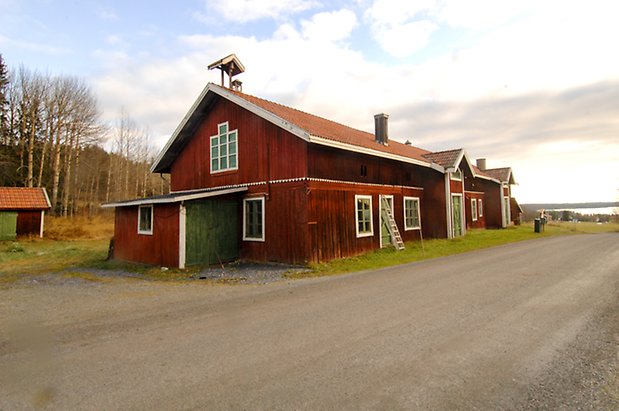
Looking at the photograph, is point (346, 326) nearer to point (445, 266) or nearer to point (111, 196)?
point (445, 266)

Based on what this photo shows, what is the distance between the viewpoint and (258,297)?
25.2ft

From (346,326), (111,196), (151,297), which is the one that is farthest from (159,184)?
(346,326)

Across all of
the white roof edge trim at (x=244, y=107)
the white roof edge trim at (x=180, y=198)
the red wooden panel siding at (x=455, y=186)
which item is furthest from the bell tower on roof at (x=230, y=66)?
the red wooden panel siding at (x=455, y=186)

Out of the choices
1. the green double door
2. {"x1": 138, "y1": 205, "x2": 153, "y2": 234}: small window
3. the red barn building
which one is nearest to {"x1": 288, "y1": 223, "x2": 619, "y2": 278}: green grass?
the red barn building

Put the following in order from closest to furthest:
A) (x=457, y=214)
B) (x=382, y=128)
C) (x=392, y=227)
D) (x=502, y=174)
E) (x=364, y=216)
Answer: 1. (x=364, y=216)
2. (x=392, y=227)
3. (x=382, y=128)
4. (x=457, y=214)
5. (x=502, y=174)

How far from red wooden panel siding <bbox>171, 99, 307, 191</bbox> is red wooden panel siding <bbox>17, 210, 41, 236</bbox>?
15.8 meters

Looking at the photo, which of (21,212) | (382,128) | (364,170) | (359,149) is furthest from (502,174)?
(21,212)

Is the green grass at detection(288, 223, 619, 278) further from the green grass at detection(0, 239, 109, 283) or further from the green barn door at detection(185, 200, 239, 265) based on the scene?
the green grass at detection(0, 239, 109, 283)

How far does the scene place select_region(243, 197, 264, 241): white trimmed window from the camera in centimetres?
1376

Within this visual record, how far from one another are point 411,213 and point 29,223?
2699 cm

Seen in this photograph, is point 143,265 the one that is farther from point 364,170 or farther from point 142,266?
point 364,170

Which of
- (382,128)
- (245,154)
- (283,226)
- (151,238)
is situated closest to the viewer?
(283,226)

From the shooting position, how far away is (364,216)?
15062 mm

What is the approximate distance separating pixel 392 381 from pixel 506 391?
3.50 ft
